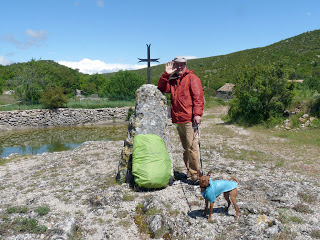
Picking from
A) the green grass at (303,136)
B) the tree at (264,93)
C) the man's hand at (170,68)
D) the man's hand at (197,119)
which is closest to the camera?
the man's hand at (197,119)

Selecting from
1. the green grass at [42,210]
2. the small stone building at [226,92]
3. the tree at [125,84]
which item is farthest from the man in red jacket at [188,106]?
the small stone building at [226,92]

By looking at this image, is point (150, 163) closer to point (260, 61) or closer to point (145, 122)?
point (145, 122)

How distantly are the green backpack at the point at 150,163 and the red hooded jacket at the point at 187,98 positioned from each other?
0.80 metres

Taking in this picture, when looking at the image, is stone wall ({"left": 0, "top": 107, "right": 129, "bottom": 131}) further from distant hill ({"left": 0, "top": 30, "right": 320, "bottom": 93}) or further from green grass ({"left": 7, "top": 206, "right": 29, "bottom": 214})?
green grass ({"left": 7, "top": 206, "right": 29, "bottom": 214})

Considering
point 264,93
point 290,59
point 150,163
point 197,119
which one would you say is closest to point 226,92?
point 290,59

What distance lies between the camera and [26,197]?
573cm

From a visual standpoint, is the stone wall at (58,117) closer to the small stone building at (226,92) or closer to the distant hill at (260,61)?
the distant hill at (260,61)

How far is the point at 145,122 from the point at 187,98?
4.36ft

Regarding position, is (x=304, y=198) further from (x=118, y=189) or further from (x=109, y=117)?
(x=109, y=117)

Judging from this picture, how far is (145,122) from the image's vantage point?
6.07 meters

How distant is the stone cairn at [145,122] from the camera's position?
594cm

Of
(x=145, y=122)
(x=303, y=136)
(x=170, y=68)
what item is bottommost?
(x=303, y=136)

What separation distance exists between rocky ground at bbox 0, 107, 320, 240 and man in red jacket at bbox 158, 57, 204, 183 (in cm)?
84

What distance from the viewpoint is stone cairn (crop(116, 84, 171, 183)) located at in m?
5.94
